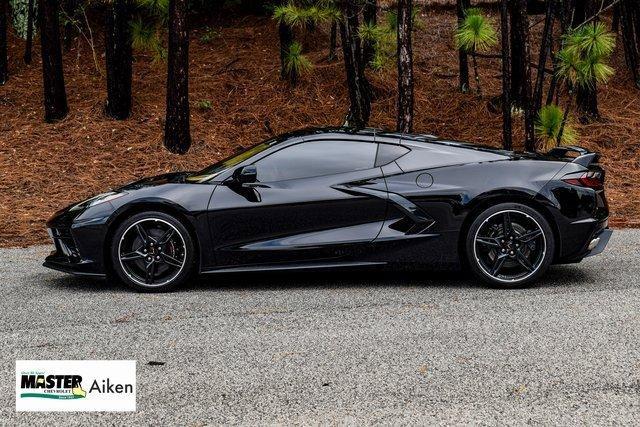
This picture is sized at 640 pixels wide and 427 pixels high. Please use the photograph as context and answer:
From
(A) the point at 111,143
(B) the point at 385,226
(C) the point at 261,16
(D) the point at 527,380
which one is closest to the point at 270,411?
(D) the point at 527,380

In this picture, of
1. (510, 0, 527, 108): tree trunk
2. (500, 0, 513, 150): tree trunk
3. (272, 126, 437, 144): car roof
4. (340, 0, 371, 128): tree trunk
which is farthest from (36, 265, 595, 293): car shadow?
(510, 0, 527, 108): tree trunk

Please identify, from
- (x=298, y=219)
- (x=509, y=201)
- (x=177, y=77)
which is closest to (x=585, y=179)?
(x=509, y=201)

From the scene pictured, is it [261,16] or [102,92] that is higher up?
[261,16]

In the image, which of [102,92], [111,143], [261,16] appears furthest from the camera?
[261,16]

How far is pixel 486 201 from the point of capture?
6371 mm

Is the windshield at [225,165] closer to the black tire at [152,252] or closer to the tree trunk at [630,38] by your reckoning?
the black tire at [152,252]

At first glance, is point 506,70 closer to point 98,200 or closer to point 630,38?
point 630,38

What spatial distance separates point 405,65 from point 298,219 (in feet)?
19.1

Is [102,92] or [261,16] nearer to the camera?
[102,92]

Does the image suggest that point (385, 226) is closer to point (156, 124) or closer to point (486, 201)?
point (486, 201)

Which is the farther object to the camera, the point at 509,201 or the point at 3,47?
the point at 3,47

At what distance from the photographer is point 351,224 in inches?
251

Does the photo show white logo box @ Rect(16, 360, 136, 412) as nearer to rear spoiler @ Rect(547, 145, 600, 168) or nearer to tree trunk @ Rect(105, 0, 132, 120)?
rear spoiler @ Rect(547, 145, 600, 168)

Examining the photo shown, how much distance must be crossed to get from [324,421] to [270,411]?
30cm
